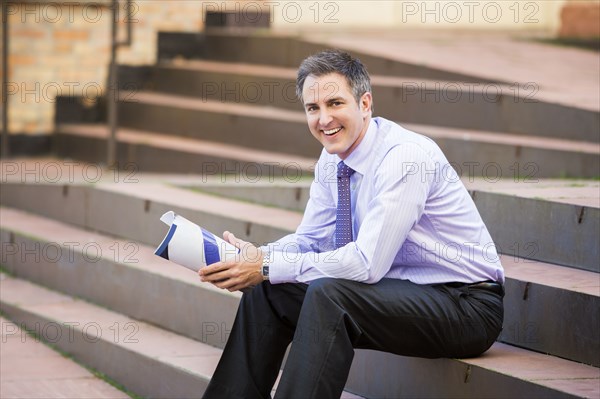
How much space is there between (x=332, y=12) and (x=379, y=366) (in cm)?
622

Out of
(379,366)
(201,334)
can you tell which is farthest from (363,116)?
(201,334)

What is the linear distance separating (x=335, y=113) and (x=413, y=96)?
9.10ft

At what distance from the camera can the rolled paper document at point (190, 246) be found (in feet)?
11.4

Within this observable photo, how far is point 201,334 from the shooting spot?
4.56 meters

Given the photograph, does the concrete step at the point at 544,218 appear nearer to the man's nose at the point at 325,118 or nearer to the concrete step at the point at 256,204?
the concrete step at the point at 256,204

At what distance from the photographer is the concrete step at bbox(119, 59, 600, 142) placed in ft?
18.3

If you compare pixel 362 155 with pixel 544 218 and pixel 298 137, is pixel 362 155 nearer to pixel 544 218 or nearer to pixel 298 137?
pixel 544 218

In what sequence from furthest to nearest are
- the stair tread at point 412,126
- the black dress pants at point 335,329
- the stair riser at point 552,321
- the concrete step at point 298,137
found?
the stair tread at point 412,126 < the concrete step at point 298,137 < the stair riser at point 552,321 < the black dress pants at point 335,329

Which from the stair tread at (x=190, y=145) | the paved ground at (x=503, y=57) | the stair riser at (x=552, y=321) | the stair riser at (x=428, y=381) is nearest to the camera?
the stair riser at (x=428, y=381)

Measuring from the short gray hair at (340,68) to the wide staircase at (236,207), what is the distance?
889 millimetres

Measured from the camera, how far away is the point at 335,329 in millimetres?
3166

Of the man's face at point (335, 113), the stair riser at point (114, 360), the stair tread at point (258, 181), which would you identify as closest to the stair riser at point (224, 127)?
the stair tread at point (258, 181)

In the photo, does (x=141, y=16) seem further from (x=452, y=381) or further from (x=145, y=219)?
(x=452, y=381)

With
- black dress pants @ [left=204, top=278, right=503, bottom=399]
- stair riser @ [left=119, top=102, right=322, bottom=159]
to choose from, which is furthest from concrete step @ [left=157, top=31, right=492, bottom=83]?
black dress pants @ [left=204, top=278, right=503, bottom=399]
